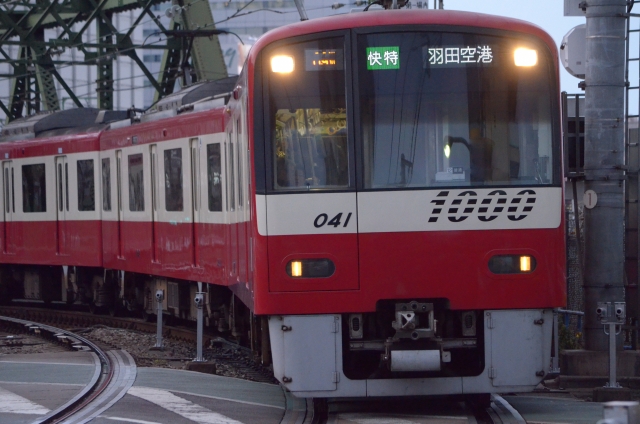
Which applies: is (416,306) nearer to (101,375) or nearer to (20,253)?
(101,375)

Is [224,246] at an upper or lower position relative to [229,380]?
upper

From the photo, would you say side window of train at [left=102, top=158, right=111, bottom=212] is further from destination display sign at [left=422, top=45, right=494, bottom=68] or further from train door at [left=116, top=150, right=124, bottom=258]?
destination display sign at [left=422, top=45, right=494, bottom=68]

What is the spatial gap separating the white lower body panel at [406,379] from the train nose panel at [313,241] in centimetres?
25

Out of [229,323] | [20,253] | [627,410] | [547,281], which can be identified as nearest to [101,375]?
[229,323]

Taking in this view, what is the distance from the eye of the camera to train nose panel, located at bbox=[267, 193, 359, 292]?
8.33 metres

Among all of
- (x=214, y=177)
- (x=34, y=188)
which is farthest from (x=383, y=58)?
(x=34, y=188)

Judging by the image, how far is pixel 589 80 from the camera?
1066 cm

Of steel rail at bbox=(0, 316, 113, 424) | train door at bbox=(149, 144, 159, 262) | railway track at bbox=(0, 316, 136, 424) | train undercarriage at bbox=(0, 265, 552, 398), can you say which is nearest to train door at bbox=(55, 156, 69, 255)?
train door at bbox=(149, 144, 159, 262)

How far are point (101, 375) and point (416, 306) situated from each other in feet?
12.4

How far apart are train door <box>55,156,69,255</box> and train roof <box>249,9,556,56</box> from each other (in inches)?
436

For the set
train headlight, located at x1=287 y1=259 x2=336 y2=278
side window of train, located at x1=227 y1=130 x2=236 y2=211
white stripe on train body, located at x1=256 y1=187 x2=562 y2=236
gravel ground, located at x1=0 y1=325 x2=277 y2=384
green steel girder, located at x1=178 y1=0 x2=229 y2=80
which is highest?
green steel girder, located at x1=178 y1=0 x2=229 y2=80

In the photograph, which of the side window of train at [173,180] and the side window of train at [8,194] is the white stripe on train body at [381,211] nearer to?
the side window of train at [173,180]

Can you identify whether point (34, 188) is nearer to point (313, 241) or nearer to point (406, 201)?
point (313, 241)

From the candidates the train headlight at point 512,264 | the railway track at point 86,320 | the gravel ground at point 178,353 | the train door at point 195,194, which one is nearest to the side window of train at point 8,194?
the railway track at point 86,320
